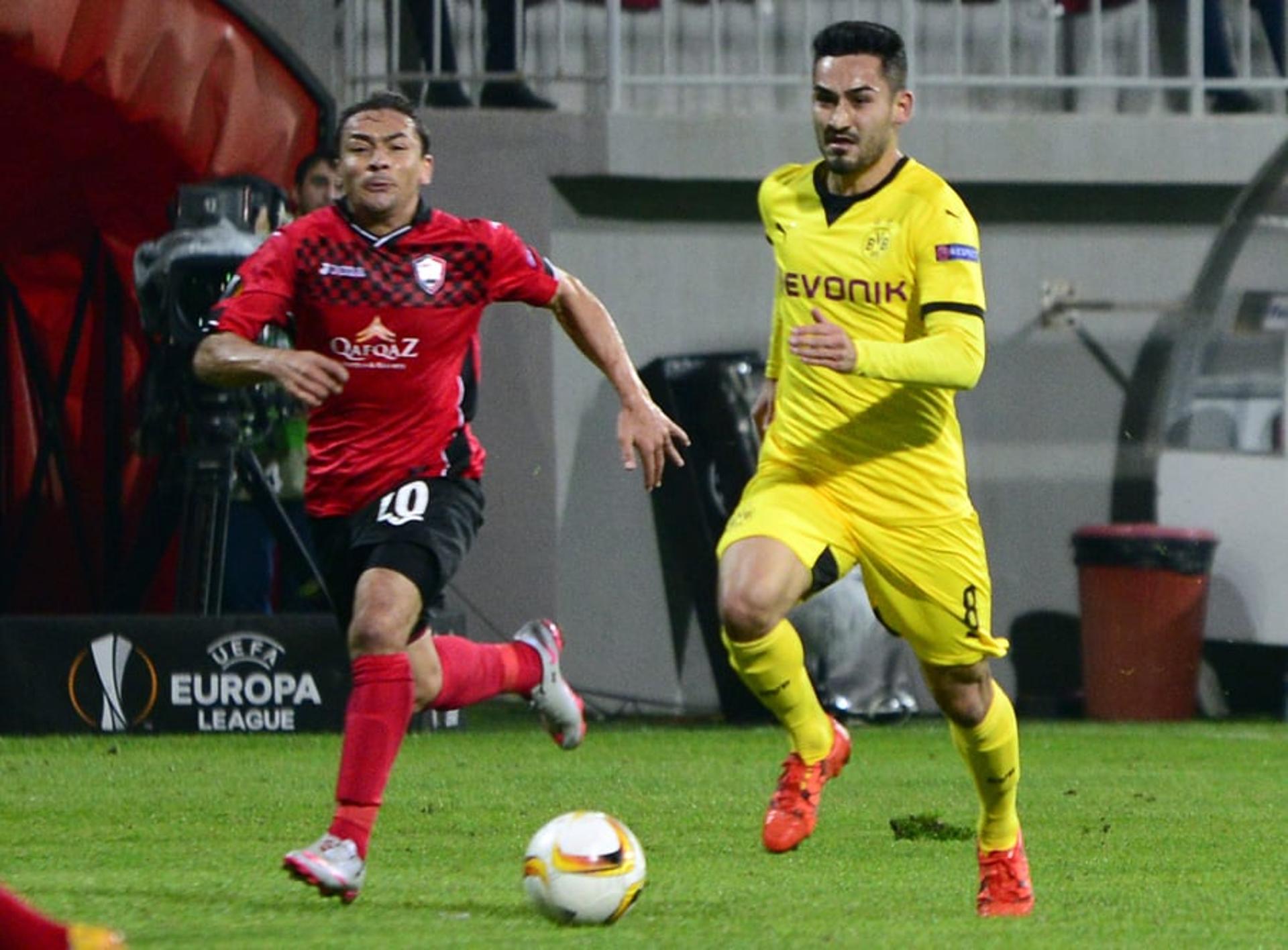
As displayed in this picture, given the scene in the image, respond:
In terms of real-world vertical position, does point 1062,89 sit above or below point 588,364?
above

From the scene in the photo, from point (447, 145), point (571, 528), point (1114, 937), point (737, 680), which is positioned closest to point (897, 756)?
point (737, 680)

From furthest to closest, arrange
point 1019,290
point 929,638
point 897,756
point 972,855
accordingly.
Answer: point 1019,290 → point 897,756 → point 972,855 → point 929,638

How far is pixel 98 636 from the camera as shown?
10.5 metres

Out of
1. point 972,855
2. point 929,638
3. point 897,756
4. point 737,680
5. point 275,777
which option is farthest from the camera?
point 737,680

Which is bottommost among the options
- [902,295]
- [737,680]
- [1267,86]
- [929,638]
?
[737,680]

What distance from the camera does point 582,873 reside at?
5359 millimetres

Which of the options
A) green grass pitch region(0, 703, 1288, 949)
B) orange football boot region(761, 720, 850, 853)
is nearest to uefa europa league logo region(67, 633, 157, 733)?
green grass pitch region(0, 703, 1288, 949)

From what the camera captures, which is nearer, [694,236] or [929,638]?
[929,638]

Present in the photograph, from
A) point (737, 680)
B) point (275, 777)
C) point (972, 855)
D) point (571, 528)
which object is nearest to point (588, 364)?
point (571, 528)

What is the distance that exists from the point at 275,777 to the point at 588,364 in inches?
164

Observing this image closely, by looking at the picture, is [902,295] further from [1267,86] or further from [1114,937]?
[1267,86]

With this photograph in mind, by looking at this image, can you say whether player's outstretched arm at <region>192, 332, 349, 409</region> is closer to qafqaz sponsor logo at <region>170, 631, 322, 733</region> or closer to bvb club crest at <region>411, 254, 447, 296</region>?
bvb club crest at <region>411, 254, 447, 296</region>

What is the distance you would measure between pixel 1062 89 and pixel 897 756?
15.8 feet

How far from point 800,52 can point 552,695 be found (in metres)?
6.64
